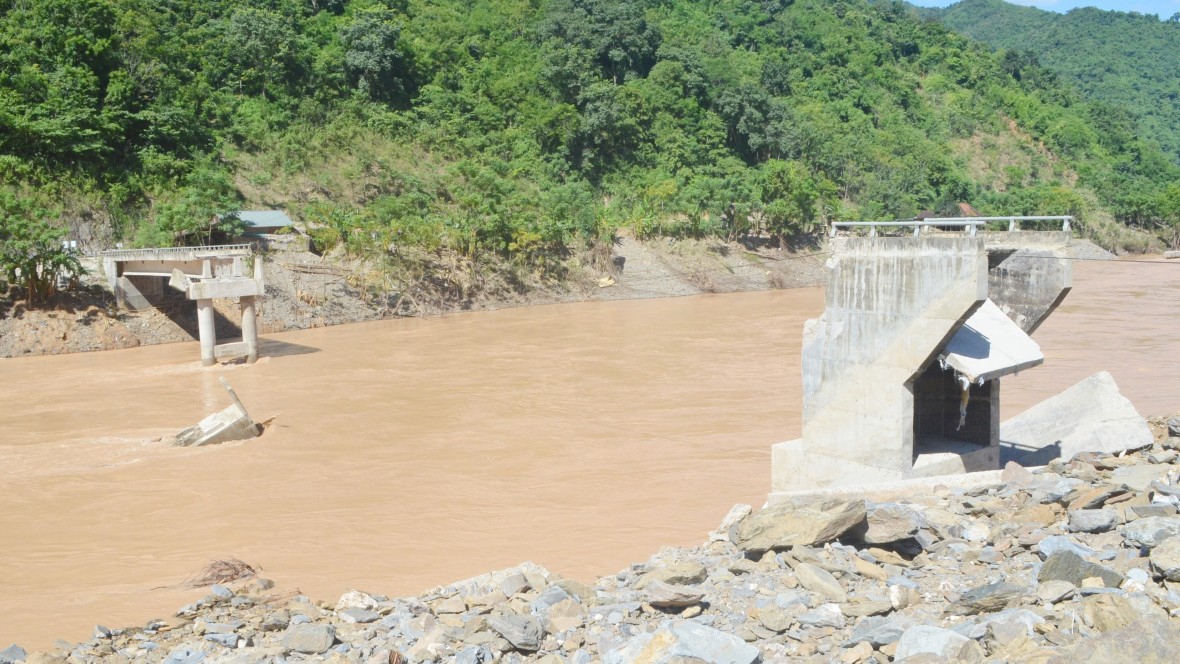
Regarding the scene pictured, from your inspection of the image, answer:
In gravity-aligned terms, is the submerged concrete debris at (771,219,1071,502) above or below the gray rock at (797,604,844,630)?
above

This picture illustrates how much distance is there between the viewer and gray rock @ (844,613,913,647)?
617 centimetres

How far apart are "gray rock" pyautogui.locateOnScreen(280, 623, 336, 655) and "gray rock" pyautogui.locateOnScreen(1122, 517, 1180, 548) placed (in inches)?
231

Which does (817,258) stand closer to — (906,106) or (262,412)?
(906,106)

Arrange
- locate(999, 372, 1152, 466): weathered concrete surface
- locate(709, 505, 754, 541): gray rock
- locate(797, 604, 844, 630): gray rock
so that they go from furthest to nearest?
locate(999, 372, 1152, 466): weathered concrete surface < locate(709, 505, 754, 541): gray rock < locate(797, 604, 844, 630): gray rock

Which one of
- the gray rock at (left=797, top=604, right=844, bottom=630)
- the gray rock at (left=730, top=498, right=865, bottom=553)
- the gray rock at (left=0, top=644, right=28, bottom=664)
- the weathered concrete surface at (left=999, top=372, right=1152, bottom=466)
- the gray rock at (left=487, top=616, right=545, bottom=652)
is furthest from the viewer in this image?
the weathered concrete surface at (left=999, top=372, right=1152, bottom=466)

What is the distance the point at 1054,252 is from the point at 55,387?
832 inches

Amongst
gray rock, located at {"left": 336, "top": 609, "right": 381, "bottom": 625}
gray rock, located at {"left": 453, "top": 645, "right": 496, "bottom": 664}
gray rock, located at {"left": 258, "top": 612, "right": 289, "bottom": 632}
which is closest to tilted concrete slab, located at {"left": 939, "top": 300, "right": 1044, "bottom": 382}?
gray rock, located at {"left": 453, "top": 645, "right": 496, "bottom": 664}

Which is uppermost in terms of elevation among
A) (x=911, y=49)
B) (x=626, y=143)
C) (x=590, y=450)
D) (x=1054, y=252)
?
(x=911, y=49)

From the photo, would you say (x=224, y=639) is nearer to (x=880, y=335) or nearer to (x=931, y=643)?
(x=931, y=643)

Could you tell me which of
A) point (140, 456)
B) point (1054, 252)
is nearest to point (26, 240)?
point (140, 456)

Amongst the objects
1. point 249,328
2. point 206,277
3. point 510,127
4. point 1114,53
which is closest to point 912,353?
point 249,328

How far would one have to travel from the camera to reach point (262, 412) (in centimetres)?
1997

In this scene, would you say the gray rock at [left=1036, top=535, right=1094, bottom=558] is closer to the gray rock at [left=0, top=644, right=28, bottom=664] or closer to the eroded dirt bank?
the gray rock at [left=0, top=644, right=28, bottom=664]

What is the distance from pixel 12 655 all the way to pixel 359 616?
280cm
